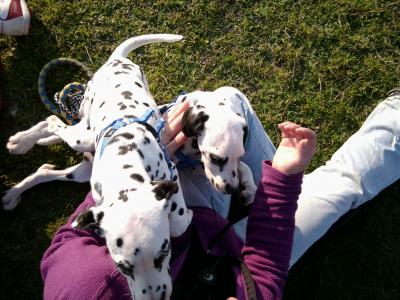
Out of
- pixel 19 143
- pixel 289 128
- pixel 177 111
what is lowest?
pixel 19 143

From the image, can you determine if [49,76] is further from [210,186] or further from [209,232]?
[209,232]

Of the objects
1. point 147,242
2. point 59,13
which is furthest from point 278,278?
point 59,13

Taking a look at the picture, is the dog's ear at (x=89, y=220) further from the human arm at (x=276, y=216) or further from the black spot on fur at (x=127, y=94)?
the black spot on fur at (x=127, y=94)

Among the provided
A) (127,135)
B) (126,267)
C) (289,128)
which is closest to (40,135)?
(127,135)

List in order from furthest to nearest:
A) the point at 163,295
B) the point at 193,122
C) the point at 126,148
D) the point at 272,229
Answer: the point at 193,122, the point at 126,148, the point at 272,229, the point at 163,295

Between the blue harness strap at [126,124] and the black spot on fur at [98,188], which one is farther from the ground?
the blue harness strap at [126,124]

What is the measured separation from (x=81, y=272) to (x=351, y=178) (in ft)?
9.49

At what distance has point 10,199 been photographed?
199 inches

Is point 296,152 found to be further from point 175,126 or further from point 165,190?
point 175,126

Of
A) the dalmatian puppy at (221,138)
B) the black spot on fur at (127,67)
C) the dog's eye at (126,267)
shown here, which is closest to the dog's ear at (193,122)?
the dalmatian puppy at (221,138)

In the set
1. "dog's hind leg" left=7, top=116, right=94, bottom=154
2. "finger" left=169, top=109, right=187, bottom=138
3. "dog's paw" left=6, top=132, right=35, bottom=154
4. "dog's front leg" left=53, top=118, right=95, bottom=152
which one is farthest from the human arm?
"dog's paw" left=6, top=132, right=35, bottom=154

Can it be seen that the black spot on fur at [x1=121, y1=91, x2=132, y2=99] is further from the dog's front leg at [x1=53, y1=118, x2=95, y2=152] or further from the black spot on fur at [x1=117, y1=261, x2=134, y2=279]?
the black spot on fur at [x1=117, y1=261, x2=134, y2=279]

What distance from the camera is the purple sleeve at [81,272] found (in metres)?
2.89

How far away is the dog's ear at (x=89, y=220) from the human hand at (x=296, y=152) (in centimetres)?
145
